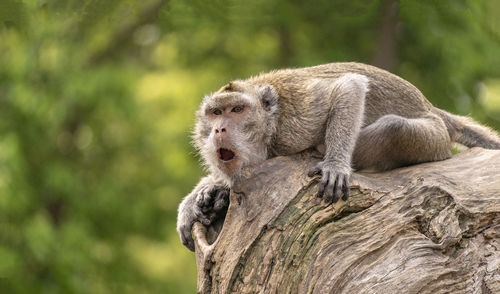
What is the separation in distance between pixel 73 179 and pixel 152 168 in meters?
2.31

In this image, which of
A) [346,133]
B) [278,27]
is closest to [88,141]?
[278,27]

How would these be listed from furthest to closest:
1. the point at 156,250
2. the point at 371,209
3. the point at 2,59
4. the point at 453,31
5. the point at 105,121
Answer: the point at 156,250
the point at 105,121
the point at 2,59
the point at 453,31
the point at 371,209

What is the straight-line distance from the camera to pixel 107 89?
1227 centimetres

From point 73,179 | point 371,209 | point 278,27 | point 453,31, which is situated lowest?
point 371,209

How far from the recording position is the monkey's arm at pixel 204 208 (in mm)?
5930

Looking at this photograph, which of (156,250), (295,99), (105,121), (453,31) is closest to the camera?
(295,99)

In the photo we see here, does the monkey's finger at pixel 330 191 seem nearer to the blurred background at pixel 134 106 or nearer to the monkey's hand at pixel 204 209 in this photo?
the monkey's hand at pixel 204 209

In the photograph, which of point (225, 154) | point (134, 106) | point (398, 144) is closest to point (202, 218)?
point (225, 154)

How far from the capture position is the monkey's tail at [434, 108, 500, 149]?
6609 millimetres

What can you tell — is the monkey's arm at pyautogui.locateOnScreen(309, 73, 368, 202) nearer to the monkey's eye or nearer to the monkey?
the monkey

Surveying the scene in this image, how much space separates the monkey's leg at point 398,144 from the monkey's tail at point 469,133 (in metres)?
0.64

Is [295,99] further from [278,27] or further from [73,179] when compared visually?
[73,179]

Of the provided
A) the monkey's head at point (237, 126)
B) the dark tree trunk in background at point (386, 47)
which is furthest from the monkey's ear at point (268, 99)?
the dark tree trunk in background at point (386, 47)

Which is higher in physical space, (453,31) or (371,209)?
(453,31)
